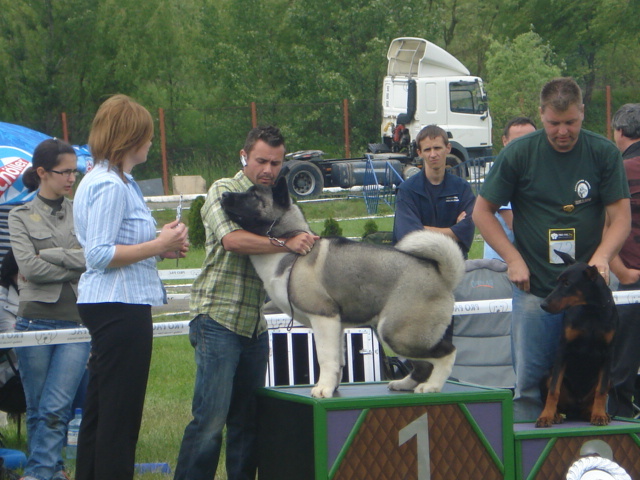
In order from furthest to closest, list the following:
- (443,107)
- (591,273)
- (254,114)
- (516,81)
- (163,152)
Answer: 1. (516,81)
2. (254,114)
3. (443,107)
4. (163,152)
5. (591,273)

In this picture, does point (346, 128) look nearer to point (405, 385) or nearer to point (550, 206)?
point (550, 206)

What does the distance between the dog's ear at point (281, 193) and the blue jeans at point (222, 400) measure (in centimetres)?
74

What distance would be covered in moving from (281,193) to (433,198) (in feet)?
6.82

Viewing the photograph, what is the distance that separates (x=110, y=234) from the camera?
4008 millimetres

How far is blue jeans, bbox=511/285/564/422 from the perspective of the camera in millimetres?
4594

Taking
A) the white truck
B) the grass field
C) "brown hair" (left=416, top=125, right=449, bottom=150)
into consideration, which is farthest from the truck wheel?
"brown hair" (left=416, top=125, right=449, bottom=150)

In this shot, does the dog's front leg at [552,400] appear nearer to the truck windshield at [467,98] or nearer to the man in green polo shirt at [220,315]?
the man in green polo shirt at [220,315]

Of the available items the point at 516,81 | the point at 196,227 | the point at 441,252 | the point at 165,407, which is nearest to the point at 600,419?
the point at 441,252

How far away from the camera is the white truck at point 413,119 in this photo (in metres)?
23.7

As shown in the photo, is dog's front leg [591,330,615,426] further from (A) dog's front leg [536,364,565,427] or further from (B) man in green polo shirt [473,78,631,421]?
(B) man in green polo shirt [473,78,631,421]

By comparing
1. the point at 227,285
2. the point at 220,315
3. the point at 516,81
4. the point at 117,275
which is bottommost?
the point at 220,315

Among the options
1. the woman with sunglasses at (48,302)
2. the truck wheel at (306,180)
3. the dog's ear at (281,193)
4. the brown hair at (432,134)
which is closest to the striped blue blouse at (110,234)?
the dog's ear at (281,193)

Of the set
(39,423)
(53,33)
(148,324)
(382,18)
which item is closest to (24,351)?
(39,423)

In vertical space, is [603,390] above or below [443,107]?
below
